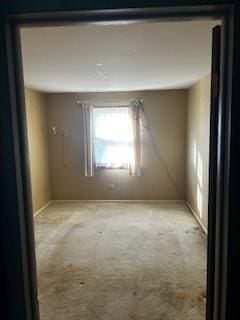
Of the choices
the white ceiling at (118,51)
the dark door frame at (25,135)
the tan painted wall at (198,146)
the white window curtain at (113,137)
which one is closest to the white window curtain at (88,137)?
the white window curtain at (113,137)

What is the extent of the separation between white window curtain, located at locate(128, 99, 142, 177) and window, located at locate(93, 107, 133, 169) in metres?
0.07

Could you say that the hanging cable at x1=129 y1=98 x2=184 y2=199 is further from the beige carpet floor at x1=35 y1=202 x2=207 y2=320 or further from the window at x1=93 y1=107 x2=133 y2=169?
the beige carpet floor at x1=35 y1=202 x2=207 y2=320

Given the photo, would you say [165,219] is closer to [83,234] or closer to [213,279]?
[83,234]

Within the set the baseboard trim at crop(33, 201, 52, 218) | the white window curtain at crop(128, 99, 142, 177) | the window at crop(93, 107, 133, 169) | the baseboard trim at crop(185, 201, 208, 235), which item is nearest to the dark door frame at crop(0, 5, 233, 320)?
the baseboard trim at crop(185, 201, 208, 235)

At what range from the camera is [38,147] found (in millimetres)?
5020

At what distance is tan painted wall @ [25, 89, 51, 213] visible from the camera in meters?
4.68

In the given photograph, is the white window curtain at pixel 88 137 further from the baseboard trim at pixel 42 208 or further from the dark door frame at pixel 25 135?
the dark door frame at pixel 25 135

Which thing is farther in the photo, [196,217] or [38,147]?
[38,147]

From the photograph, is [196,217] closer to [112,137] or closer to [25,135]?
[112,137]

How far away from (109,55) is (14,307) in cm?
212

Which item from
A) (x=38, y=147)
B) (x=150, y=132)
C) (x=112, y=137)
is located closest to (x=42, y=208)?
(x=38, y=147)

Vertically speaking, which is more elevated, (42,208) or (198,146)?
(198,146)

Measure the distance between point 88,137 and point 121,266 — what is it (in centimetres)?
299

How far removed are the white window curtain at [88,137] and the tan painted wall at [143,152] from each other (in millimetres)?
151
